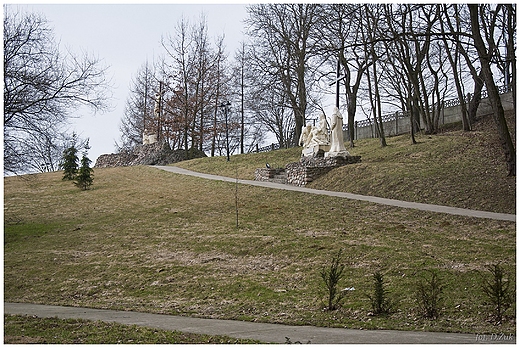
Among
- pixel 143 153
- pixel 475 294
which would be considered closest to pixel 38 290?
pixel 475 294

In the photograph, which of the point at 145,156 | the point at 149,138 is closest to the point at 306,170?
the point at 145,156

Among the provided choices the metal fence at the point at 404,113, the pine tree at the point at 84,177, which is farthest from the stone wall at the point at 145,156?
the pine tree at the point at 84,177

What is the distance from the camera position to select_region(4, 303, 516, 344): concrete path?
5.09 m

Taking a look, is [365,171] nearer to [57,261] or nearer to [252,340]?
[57,261]

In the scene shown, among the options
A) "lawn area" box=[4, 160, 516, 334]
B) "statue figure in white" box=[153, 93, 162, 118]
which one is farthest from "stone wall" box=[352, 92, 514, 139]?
"lawn area" box=[4, 160, 516, 334]

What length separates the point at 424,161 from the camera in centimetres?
2178

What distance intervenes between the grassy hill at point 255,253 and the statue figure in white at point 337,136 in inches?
90.9

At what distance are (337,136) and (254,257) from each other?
1317 cm

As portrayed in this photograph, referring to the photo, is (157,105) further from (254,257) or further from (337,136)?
(254,257)

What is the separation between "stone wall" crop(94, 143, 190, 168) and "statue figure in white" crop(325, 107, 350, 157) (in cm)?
1805

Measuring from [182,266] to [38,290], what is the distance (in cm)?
280

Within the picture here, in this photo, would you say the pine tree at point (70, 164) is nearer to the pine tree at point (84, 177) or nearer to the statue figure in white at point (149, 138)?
the pine tree at point (84, 177)

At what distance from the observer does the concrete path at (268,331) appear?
16.7 feet

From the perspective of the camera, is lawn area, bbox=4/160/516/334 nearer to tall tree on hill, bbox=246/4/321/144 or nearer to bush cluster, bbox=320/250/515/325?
bush cluster, bbox=320/250/515/325
